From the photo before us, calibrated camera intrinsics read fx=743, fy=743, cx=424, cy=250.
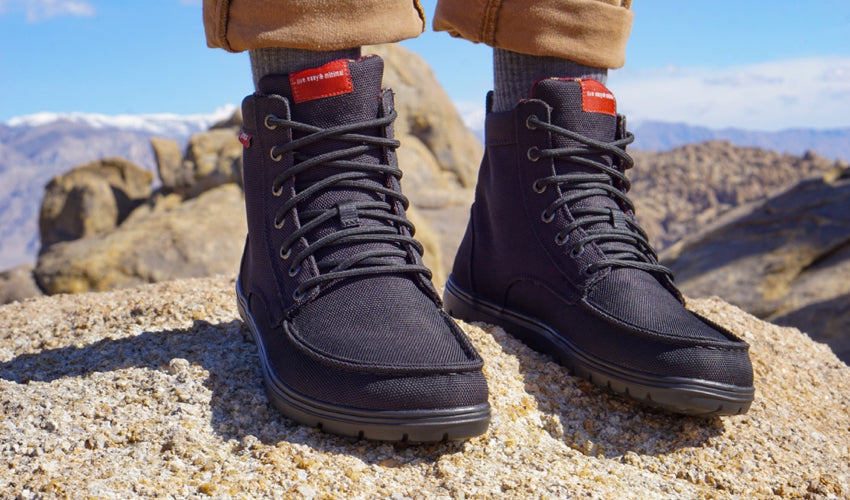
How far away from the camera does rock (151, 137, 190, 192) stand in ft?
30.5

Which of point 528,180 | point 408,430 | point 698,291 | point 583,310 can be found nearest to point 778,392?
point 583,310

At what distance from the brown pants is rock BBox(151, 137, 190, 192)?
7.96 m

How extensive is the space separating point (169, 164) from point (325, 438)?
900cm

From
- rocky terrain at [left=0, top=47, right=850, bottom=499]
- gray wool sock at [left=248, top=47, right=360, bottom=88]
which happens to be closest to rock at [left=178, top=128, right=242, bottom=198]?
rocky terrain at [left=0, top=47, right=850, bottom=499]

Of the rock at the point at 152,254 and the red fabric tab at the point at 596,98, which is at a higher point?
the red fabric tab at the point at 596,98

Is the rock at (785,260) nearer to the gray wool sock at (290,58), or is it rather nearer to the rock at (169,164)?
the gray wool sock at (290,58)

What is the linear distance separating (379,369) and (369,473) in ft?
0.61

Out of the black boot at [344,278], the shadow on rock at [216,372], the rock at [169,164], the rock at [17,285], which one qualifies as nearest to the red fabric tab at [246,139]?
the black boot at [344,278]

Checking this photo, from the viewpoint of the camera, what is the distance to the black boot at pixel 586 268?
1.54 meters

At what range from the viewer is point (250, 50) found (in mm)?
1651

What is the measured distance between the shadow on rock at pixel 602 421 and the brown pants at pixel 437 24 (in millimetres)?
780

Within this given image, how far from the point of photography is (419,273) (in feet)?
5.28

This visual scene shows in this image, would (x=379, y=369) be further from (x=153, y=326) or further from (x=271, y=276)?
(x=153, y=326)

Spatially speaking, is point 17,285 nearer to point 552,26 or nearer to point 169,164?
point 169,164
